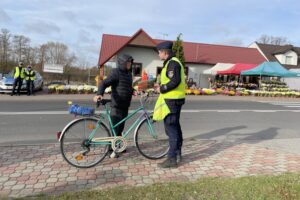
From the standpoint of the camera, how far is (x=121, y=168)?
15.5ft

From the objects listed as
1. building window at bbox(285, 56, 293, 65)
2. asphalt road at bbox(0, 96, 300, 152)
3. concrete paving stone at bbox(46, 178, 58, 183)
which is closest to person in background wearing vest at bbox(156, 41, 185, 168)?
concrete paving stone at bbox(46, 178, 58, 183)

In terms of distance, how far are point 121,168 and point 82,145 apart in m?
0.76

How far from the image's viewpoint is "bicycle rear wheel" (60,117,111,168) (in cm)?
475

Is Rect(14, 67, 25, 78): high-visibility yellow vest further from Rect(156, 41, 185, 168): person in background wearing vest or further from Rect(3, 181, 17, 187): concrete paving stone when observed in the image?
Rect(156, 41, 185, 168): person in background wearing vest

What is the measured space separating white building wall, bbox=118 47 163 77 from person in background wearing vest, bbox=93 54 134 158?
76.5 feet

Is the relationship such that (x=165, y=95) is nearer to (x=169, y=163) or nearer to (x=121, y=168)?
(x=169, y=163)

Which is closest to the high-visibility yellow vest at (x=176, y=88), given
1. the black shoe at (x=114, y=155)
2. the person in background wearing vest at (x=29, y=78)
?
the black shoe at (x=114, y=155)

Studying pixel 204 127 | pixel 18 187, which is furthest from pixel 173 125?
pixel 204 127

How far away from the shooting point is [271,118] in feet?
36.9

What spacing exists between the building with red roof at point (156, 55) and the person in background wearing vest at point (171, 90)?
21461 millimetres

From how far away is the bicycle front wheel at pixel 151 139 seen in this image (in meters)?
5.25

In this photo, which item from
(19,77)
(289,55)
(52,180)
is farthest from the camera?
(289,55)

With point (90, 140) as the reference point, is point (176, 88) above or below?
above

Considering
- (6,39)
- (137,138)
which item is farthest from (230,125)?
(6,39)
